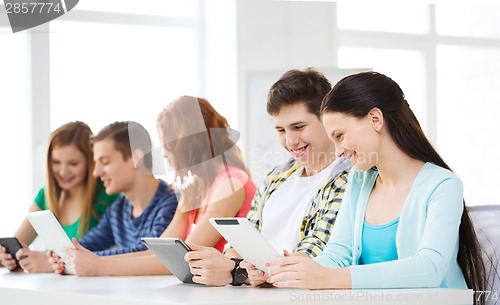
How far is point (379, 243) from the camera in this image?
1798mm

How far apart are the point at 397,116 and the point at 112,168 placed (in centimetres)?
144

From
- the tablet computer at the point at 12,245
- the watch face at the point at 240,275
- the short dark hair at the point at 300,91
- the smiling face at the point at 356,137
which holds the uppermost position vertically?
the short dark hair at the point at 300,91

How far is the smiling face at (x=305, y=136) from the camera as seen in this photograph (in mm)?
2182

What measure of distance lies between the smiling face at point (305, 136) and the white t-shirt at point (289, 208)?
0.04 meters

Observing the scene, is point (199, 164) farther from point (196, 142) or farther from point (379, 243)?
point (379, 243)

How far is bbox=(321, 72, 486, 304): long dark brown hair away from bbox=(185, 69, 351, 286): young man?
0.29m

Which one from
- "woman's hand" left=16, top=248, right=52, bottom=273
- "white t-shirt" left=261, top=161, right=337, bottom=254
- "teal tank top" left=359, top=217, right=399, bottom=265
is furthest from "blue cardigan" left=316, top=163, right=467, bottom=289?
"woman's hand" left=16, top=248, right=52, bottom=273

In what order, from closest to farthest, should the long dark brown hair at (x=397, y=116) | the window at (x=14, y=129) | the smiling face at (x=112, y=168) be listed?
the long dark brown hair at (x=397, y=116) < the smiling face at (x=112, y=168) < the window at (x=14, y=129)

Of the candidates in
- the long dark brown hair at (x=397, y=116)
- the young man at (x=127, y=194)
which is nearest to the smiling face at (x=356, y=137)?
the long dark brown hair at (x=397, y=116)

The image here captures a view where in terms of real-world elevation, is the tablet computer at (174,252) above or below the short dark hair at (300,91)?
below

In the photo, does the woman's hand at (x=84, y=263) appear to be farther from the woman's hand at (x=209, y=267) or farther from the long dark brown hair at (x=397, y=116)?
the long dark brown hair at (x=397, y=116)

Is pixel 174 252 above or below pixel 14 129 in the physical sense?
below

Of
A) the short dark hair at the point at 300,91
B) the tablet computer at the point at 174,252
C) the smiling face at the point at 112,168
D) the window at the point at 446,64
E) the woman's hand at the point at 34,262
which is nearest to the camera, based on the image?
the tablet computer at the point at 174,252

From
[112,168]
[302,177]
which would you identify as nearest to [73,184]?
[112,168]
